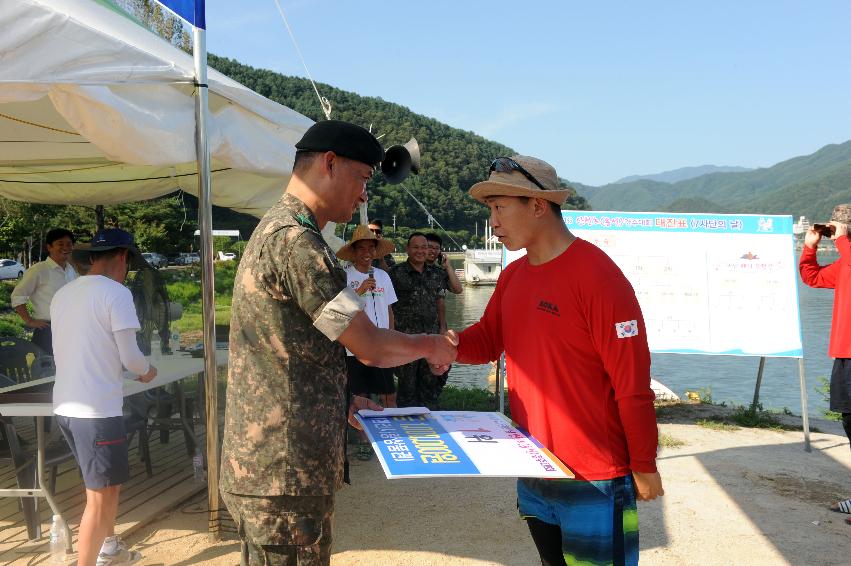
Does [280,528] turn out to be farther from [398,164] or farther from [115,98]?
[398,164]

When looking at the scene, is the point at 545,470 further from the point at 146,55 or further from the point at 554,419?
the point at 146,55

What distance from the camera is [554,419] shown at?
1.99m

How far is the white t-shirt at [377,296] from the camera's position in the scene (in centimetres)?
544

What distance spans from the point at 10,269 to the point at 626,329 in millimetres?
37107

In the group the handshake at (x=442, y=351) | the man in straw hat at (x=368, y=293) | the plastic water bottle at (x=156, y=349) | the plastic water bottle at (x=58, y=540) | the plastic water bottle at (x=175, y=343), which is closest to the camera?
the handshake at (x=442, y=351)

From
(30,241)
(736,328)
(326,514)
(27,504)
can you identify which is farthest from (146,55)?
(30,241)

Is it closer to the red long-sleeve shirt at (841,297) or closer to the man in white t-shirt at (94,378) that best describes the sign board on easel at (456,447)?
the man in white t-shirt at (94,378)

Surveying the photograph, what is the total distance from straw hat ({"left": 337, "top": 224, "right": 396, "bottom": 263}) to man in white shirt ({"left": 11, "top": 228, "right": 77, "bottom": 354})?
275 centimetres

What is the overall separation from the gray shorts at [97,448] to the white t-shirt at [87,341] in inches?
1.5

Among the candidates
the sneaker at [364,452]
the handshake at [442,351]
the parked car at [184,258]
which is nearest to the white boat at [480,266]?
the parked car at [184,258]

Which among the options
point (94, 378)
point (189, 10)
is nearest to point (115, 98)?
point (189, 10)

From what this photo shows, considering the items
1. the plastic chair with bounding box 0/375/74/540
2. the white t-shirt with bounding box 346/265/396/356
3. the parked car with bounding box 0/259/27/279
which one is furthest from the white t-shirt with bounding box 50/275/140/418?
the parked car with bounding box 0/259/27/279

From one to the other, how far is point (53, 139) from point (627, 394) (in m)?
4.74

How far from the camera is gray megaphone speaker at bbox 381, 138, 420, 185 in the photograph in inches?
195
